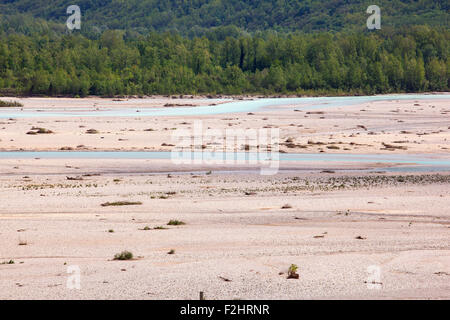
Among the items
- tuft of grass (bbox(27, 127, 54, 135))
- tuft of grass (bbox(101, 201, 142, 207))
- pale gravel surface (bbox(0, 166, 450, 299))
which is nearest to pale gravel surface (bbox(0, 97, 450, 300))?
pale gravel surface (bbox(0, 166, 450, 299))

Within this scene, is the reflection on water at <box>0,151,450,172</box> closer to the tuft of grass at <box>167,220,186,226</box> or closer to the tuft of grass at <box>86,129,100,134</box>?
the tuft of grass at <box>86,129,100,134</box>

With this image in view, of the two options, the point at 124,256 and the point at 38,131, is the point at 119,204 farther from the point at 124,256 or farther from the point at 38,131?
the point at 38,131

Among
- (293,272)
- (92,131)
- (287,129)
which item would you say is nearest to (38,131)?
(92,131)

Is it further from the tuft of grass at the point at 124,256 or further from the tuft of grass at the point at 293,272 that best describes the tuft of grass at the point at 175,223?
the tuft of grass at the point at 293,272

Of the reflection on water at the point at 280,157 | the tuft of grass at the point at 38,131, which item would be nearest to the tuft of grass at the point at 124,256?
the reflection on water at the point at 280,157

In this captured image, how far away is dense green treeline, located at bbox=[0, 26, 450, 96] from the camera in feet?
340

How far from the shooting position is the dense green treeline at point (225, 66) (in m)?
104

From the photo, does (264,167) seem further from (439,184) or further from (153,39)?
(153,39)

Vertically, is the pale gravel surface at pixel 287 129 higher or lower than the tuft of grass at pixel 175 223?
higher

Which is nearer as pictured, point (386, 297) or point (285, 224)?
point (386, 297)

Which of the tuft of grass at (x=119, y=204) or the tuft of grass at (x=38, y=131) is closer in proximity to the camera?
the tuft of grass at (x=119, y=204)

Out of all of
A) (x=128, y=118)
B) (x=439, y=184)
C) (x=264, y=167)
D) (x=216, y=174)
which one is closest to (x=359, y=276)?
(x=439, y=184)
